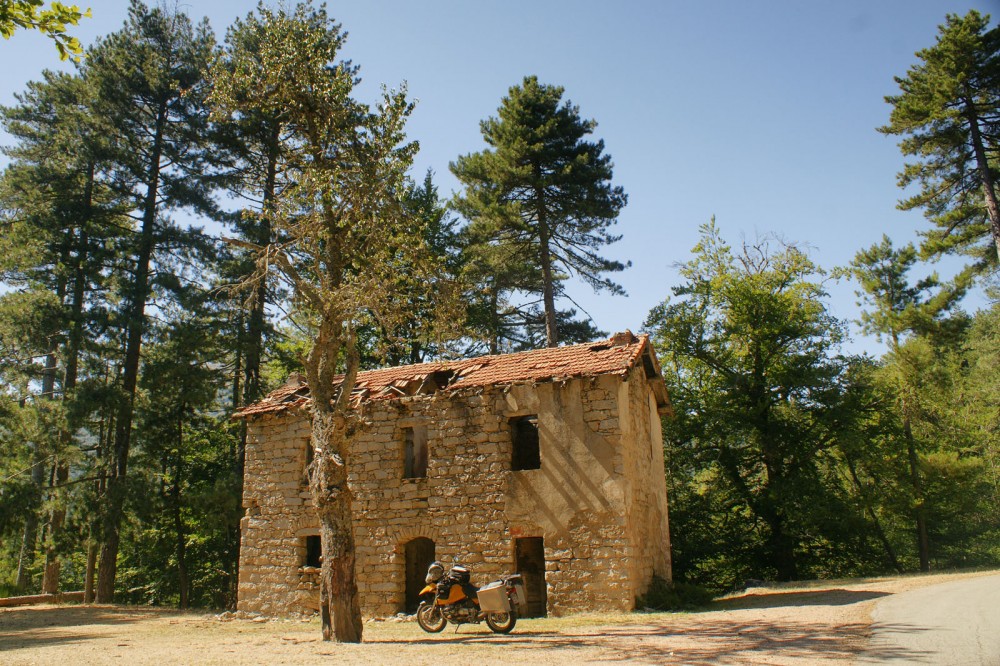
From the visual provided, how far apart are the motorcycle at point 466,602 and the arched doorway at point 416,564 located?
4414 millimetres

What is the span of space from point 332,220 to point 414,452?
19.5 feet

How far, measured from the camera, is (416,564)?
15.0 metres

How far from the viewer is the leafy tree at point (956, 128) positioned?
1934 centimetres

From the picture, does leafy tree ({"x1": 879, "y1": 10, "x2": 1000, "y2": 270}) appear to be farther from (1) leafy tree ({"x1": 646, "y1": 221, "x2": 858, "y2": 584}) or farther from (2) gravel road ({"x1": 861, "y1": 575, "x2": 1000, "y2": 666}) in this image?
(2) gravel road ({"x1": 861, "y1": 575, "x2": 1000, "y2": 666})

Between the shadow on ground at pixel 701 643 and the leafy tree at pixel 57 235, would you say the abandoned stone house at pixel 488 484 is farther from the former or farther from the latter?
the leafy tree at pixel 57 235

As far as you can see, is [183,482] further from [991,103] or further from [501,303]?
[991,103]

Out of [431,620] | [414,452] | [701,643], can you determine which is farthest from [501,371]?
[701,643]

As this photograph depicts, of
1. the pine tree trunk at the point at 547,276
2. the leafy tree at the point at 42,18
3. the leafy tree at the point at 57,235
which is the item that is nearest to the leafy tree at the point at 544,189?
the pine tree trunk at the point at 547,276

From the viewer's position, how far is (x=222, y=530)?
70.6 ft

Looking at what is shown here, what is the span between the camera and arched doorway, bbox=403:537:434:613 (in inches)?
584

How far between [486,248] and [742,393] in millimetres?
9248

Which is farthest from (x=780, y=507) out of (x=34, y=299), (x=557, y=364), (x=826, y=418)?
(x=34, y=299)

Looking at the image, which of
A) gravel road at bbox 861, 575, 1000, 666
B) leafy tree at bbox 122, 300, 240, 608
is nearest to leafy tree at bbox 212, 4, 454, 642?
gravel road at bbox 861, 575, 1000, 666

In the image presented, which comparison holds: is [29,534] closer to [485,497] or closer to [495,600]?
[485,497]
